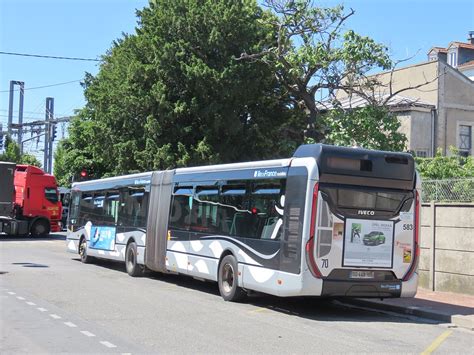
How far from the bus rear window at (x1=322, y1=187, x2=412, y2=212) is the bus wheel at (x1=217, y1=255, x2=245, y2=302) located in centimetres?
284

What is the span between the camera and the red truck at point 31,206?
3130 centimetres

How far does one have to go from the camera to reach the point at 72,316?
1008 centimetres

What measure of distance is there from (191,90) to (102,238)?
6976 millimetres

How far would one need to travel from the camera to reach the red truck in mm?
31297

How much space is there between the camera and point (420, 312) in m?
11.5

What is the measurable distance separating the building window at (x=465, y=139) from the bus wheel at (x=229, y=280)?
2511 centimetres

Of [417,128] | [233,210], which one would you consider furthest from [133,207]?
[417,128]

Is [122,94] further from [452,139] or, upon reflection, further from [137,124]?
[452,139]

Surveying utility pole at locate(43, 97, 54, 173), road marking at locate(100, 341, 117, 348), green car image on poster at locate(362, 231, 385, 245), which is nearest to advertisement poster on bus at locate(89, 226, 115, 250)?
green car image on poster at locate(362, 231, 385, 245)

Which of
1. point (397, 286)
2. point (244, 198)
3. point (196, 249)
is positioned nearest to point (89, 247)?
point (196, 249)

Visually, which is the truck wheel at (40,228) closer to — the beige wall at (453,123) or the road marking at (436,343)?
the beige wall at (453,123)

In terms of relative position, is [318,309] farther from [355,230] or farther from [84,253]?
[84,253]

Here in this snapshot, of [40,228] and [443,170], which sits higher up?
[443,170]

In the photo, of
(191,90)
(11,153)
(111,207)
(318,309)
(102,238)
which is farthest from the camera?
(11,153)
